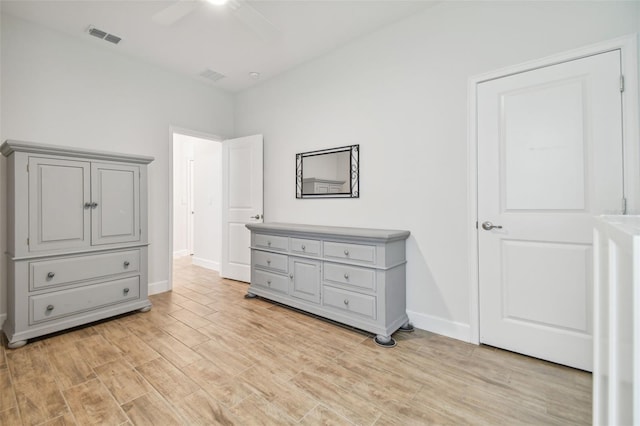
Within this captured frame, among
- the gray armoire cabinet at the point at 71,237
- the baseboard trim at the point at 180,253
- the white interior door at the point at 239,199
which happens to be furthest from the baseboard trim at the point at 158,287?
the baseboard trim at the point at 180,253

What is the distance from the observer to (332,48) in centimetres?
321

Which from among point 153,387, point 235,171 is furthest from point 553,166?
point 235,171

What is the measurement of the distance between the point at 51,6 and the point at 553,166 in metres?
4.29

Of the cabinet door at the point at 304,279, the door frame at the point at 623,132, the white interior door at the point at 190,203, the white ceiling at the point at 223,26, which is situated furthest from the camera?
the white interior door at the point at 190,203

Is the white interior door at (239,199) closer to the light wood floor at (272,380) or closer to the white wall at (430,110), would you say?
the white wall at (430,110)

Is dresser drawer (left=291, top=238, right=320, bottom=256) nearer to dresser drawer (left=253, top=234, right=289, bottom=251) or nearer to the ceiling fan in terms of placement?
dresser drawer (left=253, top=234, right=289, bottom=251)

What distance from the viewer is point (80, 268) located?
2594 mm

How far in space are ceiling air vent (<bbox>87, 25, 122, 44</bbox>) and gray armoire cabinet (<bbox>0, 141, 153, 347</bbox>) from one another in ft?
4.23

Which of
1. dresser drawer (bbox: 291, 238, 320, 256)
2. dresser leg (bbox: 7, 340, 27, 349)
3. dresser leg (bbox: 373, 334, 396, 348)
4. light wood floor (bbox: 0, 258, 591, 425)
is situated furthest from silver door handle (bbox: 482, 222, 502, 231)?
dresser leg (bbox: 7, 340, 27, 349)

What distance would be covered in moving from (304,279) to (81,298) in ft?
6.65

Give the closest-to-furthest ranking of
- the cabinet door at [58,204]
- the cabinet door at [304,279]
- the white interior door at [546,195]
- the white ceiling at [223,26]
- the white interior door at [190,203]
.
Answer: the white interior door at [546,195], the cabinet door at [58,204], the white ceiling at [223,26], the cabinet door at [304,279], the white interior door at [190,203]

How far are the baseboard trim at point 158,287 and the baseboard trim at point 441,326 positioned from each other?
2997 mm

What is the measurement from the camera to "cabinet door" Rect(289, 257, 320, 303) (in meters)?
2.80

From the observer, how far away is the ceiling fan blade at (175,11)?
2039mm
